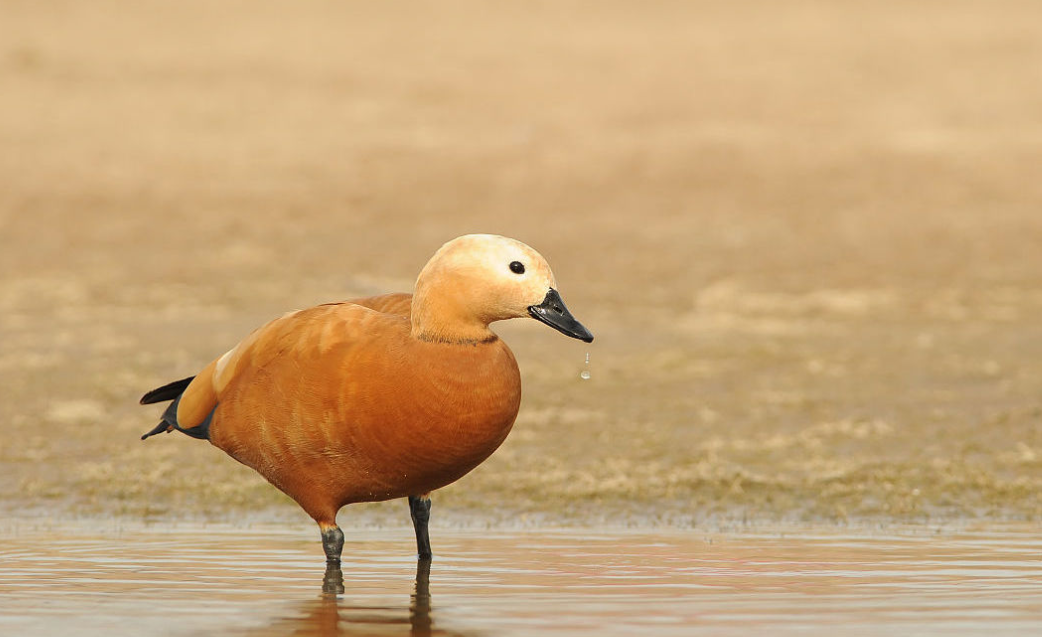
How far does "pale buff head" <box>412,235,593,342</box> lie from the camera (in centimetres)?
730

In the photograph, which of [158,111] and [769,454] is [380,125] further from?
[769,454]

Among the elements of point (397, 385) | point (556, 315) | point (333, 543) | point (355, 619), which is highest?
point (556, 315)

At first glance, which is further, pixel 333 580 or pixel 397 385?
pixel 333 580

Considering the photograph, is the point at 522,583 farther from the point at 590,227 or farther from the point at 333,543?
the point at 590,227

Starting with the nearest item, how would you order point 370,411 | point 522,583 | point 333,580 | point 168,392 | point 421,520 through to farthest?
1. point 370,411
2. point 522,583
3. point 333,580
4. point 421,520
5. point 168,392

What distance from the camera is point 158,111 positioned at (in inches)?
1316

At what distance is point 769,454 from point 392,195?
54.0ft

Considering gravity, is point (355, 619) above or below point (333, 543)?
below

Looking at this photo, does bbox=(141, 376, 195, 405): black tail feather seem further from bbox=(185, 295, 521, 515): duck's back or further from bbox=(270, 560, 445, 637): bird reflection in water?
bbox=(270, 560, 445, 637): bird reflection in water

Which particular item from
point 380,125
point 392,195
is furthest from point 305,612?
point 380,125

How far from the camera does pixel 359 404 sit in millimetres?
7477

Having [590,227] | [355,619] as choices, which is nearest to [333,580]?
[355,619]

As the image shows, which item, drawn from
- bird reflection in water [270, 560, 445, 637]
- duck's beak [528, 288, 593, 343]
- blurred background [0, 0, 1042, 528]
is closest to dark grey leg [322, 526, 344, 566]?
bird reflection in water [270, 560, 445, 637]

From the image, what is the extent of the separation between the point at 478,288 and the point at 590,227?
1834 centimetres
